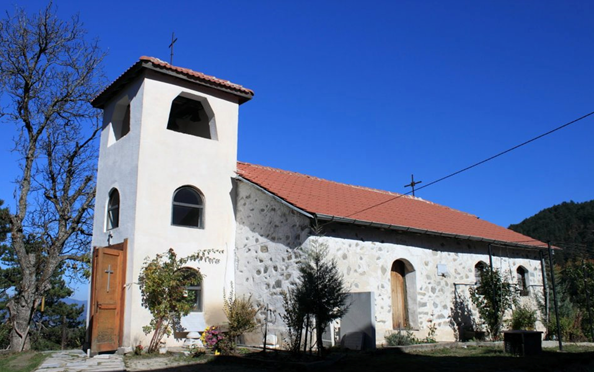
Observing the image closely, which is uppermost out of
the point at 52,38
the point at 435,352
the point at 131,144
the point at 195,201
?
the point at 52,38

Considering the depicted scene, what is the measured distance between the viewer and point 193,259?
43.4ft

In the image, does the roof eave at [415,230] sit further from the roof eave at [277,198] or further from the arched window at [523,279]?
the arched window at [523,279]

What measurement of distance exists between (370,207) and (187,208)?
5.47 meters

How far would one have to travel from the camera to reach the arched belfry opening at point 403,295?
13.9m

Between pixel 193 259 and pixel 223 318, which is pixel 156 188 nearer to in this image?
pixel 193 259

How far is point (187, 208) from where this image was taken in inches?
539

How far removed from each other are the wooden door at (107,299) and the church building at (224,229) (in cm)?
3

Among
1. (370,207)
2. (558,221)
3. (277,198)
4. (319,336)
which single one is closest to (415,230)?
(370,207)

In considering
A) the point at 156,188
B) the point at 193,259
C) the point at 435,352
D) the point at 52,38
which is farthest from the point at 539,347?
the point at 52,38

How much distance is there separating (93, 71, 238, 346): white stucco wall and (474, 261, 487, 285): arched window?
796 cm

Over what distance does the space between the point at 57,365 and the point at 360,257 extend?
7.31 m

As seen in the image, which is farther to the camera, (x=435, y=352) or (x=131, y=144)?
(x=131, y=144)

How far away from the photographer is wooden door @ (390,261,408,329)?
546 inches

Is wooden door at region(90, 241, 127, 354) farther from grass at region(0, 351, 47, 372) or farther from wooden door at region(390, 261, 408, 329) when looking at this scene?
wooden door at region(390, 261, 408, 329)
